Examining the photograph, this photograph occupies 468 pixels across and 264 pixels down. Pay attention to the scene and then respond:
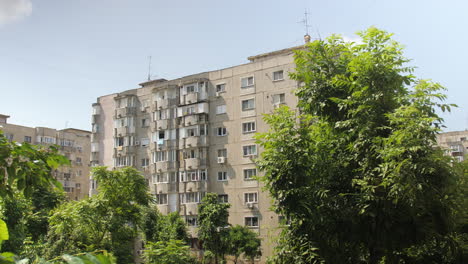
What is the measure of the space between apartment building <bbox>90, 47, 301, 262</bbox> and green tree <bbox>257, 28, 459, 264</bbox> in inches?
1047

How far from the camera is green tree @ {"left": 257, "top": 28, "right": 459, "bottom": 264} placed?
36.8 ft

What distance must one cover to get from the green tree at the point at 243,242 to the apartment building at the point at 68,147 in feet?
116

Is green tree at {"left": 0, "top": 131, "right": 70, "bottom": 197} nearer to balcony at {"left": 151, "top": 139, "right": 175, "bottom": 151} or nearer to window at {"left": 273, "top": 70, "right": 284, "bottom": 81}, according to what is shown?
window at {"left": 273, "top": 70, "right": 284, "bottom": 81}

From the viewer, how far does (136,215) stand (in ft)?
86.3

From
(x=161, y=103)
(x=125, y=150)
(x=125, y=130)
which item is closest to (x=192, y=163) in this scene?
(x=161, y=103)

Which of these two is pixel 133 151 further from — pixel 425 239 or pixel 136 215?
pixel 425 239

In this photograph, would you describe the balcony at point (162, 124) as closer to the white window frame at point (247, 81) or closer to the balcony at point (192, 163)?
the balcony at point (192, 163)

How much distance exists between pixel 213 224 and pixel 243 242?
12.3 feet

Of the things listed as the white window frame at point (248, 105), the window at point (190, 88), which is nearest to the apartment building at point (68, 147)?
the window at point (190, 88)

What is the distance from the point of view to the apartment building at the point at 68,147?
6594 cm

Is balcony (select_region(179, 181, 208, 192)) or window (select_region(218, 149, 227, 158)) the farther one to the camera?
window (select_region(218, 149, 227, 158))

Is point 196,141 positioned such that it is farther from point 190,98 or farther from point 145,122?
point 145,122

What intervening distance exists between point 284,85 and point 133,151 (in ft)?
63.1

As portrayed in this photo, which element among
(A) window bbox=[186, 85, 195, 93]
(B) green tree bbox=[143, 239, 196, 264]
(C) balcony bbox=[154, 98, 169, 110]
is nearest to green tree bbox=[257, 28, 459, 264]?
(B) green tree bbox=[143, 239, 196, 264]
